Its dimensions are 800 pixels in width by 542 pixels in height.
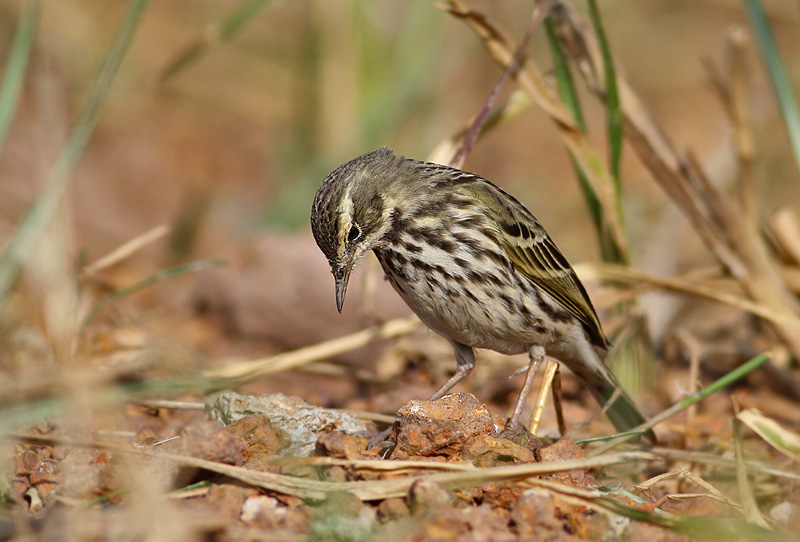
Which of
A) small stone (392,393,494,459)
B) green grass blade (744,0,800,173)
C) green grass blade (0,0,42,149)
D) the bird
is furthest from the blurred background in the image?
small stone (392,393,494,459)

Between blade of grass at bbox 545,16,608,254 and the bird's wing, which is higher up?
blade of grass at bbox 545,16,608,254

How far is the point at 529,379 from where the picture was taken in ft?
13.4

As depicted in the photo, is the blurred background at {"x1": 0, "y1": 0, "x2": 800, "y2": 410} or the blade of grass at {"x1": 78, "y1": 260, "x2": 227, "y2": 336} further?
the blurred background at {"x1": 0, "y1": 0, "x2": 800, "y2": 410}

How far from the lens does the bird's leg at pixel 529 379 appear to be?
3.82m

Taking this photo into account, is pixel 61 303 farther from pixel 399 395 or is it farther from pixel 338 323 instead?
pixel 338 323

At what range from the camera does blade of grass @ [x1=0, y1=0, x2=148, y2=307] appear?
3266 mm

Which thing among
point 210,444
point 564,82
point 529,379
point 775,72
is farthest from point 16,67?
point 775,72

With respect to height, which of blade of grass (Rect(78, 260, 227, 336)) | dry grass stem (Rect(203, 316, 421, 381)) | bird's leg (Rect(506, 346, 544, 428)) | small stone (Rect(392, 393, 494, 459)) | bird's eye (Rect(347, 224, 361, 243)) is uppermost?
bird's eye (Rect(347, 224, 361, 243))

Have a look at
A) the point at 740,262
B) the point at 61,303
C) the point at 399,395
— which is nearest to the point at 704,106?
the point at 740,262

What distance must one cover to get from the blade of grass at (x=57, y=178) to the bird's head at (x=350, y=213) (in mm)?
978

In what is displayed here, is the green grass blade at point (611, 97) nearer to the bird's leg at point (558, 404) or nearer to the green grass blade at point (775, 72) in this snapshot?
the green grass blade at point (775, 72)

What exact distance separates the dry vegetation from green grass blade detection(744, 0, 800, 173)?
0.05m

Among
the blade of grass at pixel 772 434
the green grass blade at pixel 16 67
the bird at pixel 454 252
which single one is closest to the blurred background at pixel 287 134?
the bird at pixel 454 252

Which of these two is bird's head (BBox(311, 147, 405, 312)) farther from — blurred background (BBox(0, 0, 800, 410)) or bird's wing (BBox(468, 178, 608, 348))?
blurred background (BBox(0, 0, 800, 410))
